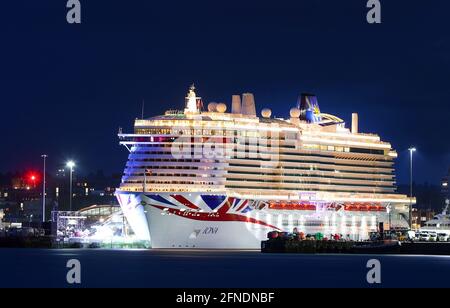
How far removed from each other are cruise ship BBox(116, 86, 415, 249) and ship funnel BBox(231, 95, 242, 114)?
9 centimetres

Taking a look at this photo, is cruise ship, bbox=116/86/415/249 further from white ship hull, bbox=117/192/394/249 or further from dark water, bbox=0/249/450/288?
dark water, bbox=0/249/450/288

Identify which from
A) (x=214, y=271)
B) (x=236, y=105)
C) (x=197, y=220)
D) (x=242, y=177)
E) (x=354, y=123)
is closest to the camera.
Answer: (x=214, y=271)

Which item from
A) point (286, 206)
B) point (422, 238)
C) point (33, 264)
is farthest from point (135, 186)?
point (422, 238)

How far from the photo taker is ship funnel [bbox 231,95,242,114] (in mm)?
115875

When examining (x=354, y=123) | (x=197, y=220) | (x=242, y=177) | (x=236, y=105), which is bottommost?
(x=197, y=220)

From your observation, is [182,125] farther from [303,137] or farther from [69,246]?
[69,246]

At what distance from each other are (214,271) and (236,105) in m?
40.9

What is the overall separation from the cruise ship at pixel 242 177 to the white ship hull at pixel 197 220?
9cm

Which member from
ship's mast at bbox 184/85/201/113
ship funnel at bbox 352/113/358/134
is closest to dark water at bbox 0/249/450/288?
ship's mast at bbox 184/85/201/113

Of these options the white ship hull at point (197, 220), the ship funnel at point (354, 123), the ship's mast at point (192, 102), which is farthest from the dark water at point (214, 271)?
the ship funnel at point (354, 123)

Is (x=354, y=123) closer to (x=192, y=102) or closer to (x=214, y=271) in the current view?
(x=192, y=102)

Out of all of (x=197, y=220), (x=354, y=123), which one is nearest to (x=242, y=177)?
(x=197, y=220)

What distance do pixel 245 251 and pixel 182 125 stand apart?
41.8 ft

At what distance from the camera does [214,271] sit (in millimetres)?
77062
